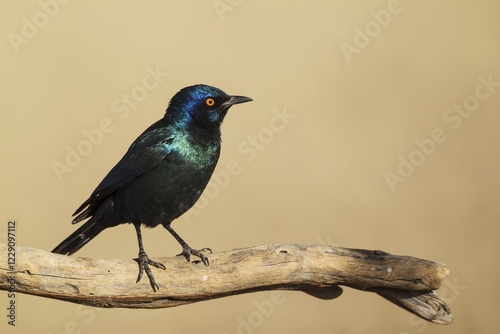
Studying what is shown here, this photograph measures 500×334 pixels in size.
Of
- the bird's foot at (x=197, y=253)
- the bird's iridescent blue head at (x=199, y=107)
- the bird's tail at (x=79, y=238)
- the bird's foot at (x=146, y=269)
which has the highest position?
the bird's iridescent blue head at (x=199, y=107)

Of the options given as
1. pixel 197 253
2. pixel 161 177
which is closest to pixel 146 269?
pixel 197 253

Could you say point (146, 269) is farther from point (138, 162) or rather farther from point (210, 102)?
point (210, 102)

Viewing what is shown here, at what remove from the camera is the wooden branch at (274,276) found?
4746mm

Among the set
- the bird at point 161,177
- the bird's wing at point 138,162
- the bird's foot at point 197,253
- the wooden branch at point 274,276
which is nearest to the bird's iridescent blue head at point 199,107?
the bird at point 161,177

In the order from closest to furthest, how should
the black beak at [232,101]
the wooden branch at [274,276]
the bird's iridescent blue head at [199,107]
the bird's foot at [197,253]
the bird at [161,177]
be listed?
1. the wooden branch at [274,276]
2. the bird's foot at [197,253]
3. the bird at [161,177]
4. the bird's iridescent blue head at [199,107]
5. the black beak at [232,101]

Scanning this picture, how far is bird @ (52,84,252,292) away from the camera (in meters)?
5.20

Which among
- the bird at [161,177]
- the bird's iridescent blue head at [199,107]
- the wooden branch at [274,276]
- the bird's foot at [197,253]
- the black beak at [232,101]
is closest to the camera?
the wooden branch at [274,276]

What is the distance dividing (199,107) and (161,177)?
0.57 metres

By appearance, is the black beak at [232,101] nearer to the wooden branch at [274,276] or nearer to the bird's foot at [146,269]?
the wooden branch at [274,276]

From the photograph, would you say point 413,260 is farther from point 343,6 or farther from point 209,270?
point 343,6

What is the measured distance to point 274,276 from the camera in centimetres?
490

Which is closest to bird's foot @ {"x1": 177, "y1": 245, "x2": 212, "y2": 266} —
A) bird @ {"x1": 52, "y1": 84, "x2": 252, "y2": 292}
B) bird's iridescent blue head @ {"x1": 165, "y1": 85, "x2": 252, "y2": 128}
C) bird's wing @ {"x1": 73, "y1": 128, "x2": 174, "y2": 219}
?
bird @ {"x1": 52, "y1": 84, "x2": 252, "y2": 292}

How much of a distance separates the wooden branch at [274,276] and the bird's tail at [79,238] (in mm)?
537

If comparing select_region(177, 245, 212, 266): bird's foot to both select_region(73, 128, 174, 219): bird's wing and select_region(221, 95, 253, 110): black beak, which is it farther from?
select_region(221, 95, 253, 110): black beak
